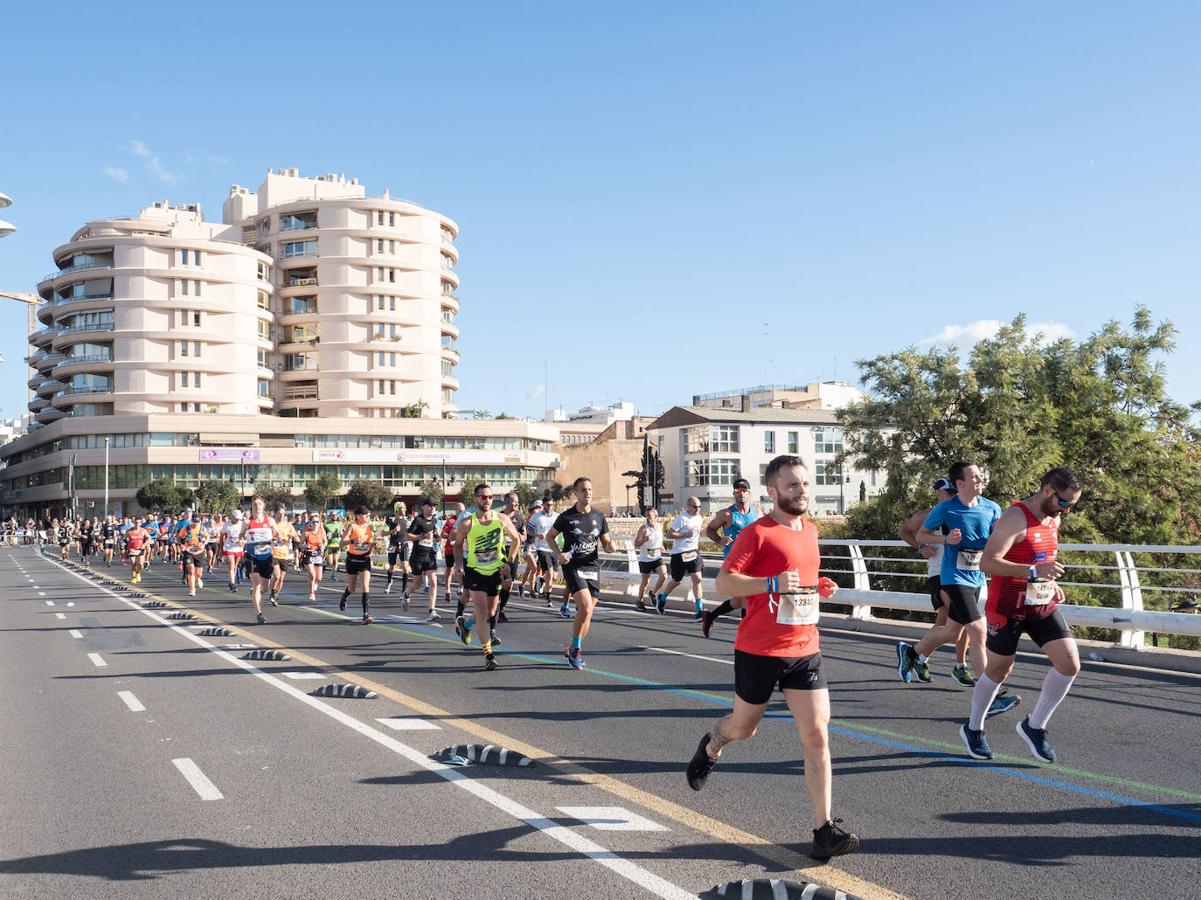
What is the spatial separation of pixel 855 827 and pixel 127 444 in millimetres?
107464

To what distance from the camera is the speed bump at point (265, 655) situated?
1305cm

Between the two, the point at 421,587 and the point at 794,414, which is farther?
the point at 794,414

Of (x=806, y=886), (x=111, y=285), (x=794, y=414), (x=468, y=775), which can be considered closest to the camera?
(x=806, y=886)

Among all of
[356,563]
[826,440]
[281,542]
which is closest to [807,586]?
[356,563]

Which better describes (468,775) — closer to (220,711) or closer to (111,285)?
(220,711)

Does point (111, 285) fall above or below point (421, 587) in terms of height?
→ above

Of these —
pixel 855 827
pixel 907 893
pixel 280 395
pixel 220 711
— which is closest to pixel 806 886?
pixel 907 893

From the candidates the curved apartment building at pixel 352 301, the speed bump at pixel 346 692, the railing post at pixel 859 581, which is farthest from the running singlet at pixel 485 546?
the curved apartment building at pixel 352 301

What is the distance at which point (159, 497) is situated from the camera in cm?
9775

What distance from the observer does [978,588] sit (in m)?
9.07

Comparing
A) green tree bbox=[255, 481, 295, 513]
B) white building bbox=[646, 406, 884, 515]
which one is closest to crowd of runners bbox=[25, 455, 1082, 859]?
white building bbox=[646, 406, 884, 515]

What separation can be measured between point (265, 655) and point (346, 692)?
3332 mm

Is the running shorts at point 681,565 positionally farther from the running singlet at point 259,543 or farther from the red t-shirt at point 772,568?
the red t-shirt at point 772,568

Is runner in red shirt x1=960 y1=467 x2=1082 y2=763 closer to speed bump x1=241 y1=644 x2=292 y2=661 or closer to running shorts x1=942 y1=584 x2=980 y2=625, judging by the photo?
running shorts x1=942 y1=584 x2=980 y2=625
